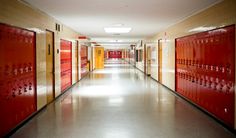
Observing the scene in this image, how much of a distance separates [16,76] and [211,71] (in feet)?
14.4

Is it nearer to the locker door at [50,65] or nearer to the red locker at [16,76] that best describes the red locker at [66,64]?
the locker door at [50,65]

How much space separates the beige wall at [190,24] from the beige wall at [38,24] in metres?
4.27

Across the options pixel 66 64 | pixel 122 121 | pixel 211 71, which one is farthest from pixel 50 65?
pixel 211 71

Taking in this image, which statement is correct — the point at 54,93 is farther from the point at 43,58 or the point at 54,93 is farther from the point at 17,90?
the point at 17,90

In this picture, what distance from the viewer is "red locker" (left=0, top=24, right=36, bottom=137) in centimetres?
507

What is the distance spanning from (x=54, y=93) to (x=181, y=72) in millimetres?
4358

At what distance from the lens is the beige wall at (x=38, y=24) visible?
5367 millimetres

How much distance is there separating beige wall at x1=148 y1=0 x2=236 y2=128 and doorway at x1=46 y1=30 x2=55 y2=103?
4318mm

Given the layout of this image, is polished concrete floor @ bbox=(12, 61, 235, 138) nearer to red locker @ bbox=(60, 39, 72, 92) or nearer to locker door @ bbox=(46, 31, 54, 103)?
locker door @ bbox=(46, 31, 54, 103)

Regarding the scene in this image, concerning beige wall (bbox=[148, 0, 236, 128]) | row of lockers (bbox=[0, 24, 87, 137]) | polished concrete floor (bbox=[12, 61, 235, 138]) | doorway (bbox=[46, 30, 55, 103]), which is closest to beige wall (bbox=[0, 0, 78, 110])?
row of lockers (bbox=[0, 24, 87, 137])

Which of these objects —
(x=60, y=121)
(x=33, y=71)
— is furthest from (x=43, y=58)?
(x=60, y=121)

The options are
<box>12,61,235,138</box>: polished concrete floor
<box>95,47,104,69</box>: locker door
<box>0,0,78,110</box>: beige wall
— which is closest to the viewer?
<box>12,61,235,138</box>: polished concrete floor

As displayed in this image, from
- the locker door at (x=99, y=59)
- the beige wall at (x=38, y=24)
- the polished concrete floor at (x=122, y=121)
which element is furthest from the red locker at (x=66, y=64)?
the locker door at (x=99, y=59)

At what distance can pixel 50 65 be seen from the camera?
8883 millimetres
